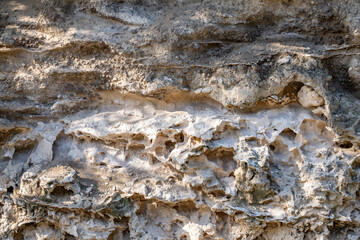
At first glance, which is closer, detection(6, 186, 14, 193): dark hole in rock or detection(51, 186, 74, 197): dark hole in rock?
detection(51, 186, 74, 197): dark hole in rock

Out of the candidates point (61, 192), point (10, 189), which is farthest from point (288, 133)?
point (10, 189)

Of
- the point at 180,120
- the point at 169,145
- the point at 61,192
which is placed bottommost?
the point at 61,192

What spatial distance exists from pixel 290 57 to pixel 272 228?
0.99 metres

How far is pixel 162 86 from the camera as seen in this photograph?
2.41 meters

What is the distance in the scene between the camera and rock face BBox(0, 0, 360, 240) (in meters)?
2.26

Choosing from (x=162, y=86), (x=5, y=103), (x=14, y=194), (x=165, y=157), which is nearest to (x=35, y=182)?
(x=14, y=194)

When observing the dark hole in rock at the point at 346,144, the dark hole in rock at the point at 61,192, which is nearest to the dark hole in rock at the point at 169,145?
the dark hole in rock at the point at 61,192

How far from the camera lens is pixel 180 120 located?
2395 mm

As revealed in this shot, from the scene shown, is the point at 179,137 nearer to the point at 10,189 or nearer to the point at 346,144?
the point at 346,144

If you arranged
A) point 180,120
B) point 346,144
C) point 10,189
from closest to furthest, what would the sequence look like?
point 346,144, point 180,120, point 10,189

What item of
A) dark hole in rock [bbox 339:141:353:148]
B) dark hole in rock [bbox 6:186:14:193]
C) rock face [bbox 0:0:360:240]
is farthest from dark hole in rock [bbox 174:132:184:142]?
dark hole in rock [bbox 6:186:14:193]

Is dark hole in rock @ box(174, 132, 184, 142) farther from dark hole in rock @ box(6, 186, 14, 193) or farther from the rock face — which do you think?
dark hole in rock @ box(6, 186, 14, 193)

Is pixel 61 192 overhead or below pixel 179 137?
below

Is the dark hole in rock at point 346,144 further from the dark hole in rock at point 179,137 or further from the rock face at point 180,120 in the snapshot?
the dark hole in rock at point 179,137
